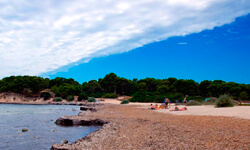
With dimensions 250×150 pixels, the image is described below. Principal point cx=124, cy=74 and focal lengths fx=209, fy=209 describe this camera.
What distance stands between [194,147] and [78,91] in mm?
60511

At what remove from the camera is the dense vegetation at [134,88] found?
1918 inches

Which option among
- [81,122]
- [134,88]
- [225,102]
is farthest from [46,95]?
[225,102]

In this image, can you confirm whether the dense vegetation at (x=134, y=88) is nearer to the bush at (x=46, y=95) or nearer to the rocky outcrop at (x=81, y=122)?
the bush at (x=46, y=95)

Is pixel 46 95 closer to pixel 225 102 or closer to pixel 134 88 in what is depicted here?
pixel 134 88

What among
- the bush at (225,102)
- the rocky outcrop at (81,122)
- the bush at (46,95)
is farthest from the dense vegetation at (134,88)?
the rocky outcrop at (81,122)

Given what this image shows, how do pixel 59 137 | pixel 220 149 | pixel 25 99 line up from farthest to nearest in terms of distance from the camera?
pixel 25 99, pixel 59 137, pixel 220 149

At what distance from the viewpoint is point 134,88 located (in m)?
75.4

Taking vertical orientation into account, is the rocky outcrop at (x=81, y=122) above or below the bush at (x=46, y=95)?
below

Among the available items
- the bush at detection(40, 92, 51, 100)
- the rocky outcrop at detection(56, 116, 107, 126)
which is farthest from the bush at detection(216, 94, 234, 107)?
the bush at detection(40, 92, 51, 100)

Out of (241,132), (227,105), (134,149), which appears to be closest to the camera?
(134,149)

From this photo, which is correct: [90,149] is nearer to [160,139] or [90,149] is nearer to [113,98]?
[160,139]

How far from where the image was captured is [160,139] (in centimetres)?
838

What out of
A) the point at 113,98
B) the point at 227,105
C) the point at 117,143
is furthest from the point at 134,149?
the point at 113,98

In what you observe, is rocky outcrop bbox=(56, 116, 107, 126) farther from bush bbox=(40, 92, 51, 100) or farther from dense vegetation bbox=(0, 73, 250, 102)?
bush bbox=(40, 92, 51, 100)
